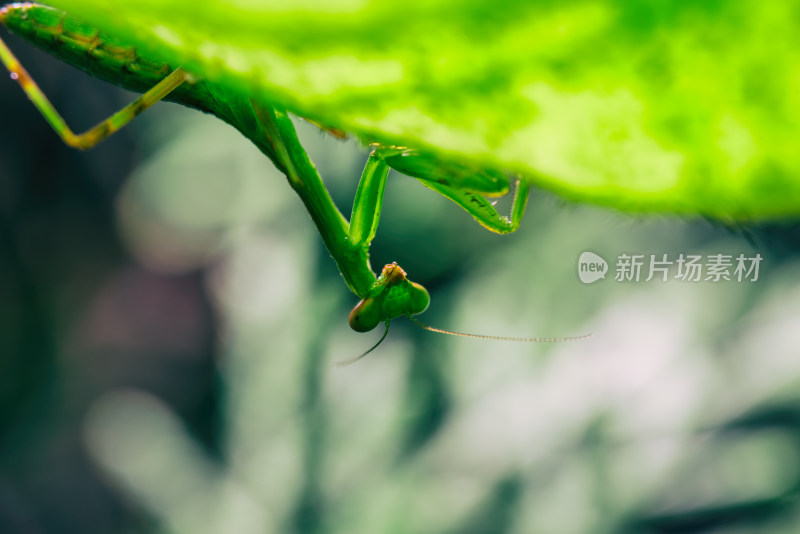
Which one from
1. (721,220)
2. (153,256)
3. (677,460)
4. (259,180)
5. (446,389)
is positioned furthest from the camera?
(153,256)

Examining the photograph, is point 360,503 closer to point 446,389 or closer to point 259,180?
point 446,389

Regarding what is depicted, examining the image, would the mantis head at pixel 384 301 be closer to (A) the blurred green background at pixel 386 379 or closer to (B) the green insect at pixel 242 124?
(B) the green insect at pixel 242 124

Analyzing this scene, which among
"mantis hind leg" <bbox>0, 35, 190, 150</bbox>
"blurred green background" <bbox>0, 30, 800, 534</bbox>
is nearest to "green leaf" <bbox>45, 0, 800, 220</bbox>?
"mantis hind leg" <bbox>0, 35, 190, 150</bbox>

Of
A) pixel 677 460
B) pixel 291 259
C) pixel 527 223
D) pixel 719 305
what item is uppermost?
pixel 527 223

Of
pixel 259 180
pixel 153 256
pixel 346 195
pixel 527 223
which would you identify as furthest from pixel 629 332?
pixel 153 256

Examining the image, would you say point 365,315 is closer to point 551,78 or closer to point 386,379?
point 551,78

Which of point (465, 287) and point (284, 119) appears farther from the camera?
point (465, 287)
